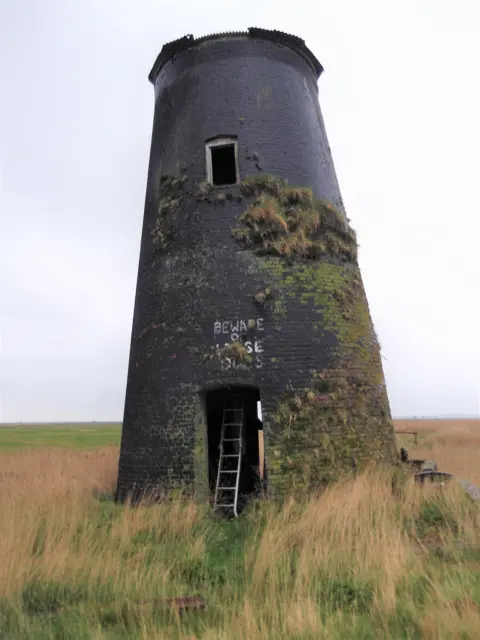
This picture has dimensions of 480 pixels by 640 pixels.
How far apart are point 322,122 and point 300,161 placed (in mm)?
2450

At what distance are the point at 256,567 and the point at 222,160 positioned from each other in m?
9.00

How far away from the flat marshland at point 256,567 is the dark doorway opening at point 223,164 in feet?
23.5

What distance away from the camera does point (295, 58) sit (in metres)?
11.3

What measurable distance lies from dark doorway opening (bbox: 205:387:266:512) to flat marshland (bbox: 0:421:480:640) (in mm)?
2595

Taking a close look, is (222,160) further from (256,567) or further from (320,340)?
(256,567)

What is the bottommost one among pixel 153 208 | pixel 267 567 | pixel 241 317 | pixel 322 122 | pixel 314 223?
pixel 267 567

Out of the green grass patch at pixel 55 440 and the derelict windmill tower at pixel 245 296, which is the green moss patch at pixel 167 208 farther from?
the green grass patch at pixel 55 440

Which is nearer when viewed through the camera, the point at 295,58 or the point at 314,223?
the point at 314,223

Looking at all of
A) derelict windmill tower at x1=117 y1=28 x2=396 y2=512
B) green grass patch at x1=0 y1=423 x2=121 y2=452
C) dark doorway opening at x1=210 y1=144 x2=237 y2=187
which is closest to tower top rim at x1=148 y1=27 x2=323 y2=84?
derelict windmill tower at x1=117 y1=28 x2=396 y2=512

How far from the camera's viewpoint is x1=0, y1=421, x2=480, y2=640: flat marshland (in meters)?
4.30

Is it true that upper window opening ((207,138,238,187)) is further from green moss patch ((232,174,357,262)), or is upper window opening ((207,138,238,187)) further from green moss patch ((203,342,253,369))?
green moss patch ((203,342,253,369))

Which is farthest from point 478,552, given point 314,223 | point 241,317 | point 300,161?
point 300,161

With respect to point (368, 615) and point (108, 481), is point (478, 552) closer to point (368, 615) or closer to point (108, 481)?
point (368, 615)

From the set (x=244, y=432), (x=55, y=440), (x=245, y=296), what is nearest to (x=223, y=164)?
(x=245, y=296)
